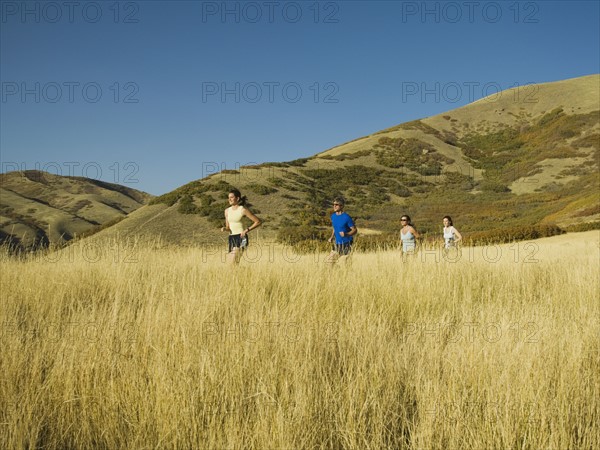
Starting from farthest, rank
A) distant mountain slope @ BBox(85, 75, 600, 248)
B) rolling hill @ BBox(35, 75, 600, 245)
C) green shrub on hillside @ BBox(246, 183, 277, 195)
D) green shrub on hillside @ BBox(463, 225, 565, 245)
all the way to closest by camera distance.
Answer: green shrub on hillside @ BBox(246, 183, 277, 195) < distant mountain slope @ BBox(85, 75, 600, 248) < rolling hill @ BBox(35, 75, 600, 245) < green shrub on hillside @ BBox(463, 225, 565, 245)

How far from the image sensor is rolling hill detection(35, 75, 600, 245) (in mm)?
26875

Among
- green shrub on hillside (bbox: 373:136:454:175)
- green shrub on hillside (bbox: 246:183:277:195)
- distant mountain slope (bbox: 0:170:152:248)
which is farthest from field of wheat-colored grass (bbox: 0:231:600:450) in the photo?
distant mountain slope (bbox: 0:170:152:248)

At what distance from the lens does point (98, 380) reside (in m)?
2.59

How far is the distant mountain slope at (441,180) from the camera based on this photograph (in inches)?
1075

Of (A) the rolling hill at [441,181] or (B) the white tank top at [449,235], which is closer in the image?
(B) the white tank top at [449,235]

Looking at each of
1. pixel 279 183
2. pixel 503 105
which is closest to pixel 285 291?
pixel 279 183

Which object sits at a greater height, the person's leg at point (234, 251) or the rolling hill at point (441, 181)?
the rolling hill at point (441, 181)

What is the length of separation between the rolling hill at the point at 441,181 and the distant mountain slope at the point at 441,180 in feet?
0.43

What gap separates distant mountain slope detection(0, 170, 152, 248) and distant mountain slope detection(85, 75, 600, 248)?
25.8m

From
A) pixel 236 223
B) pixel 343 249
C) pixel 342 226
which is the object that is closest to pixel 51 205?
pixel 236 223

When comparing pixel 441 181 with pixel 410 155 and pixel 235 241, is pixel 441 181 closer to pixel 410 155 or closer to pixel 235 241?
pixel 410 155

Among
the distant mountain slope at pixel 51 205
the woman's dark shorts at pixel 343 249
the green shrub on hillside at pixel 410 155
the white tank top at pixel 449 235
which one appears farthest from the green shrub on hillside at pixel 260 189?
the distant mountain slope at pixel 51 205

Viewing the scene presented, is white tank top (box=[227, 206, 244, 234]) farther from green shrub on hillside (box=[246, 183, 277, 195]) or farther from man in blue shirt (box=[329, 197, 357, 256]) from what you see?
green shrub on hillside (box=[246, 183, 277, 195])

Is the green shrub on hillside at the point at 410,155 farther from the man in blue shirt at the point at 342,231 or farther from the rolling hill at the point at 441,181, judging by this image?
the man in blue shirt at the point at 342,231
